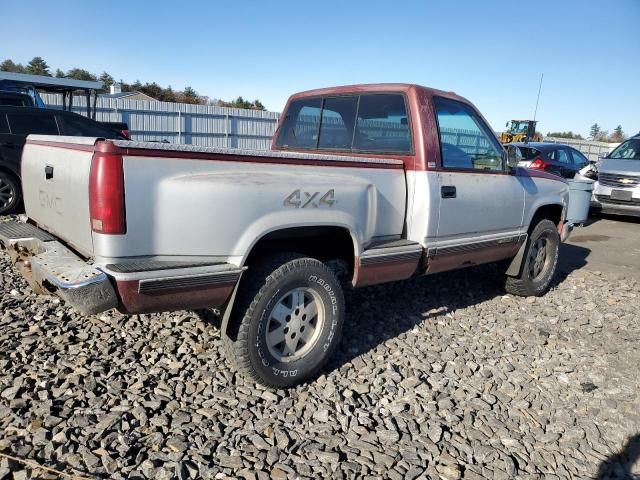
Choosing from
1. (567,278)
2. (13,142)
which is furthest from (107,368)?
(13,142)

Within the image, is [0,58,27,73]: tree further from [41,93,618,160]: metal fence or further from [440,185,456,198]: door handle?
[440,185,456,198]: door handle

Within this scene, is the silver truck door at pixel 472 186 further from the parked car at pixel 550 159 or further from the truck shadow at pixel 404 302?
the parked car at pixel 550 159

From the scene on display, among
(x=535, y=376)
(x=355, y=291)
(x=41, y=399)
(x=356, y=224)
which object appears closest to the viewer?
(x=41, y=399)

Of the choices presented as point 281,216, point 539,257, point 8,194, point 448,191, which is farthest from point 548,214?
point 8,194

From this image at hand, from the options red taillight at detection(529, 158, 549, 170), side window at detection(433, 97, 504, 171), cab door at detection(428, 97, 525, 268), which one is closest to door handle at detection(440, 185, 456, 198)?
cab door at detection(428, 97, 525, 268)

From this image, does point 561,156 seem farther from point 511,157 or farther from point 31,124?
point 31,124

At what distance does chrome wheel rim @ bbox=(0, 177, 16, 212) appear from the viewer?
712 centimetres

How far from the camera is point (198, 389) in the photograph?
2939 millimetres

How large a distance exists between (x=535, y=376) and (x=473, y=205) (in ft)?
4.53

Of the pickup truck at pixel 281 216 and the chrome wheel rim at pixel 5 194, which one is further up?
the pickup truck at pixel 281 216

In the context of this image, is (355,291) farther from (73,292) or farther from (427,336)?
(73,292)

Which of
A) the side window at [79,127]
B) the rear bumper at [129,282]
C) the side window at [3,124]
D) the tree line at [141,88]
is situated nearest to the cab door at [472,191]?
the rear bumper at [129,282]

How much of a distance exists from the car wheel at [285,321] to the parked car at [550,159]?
9.74 meters

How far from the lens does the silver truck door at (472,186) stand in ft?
12.2
